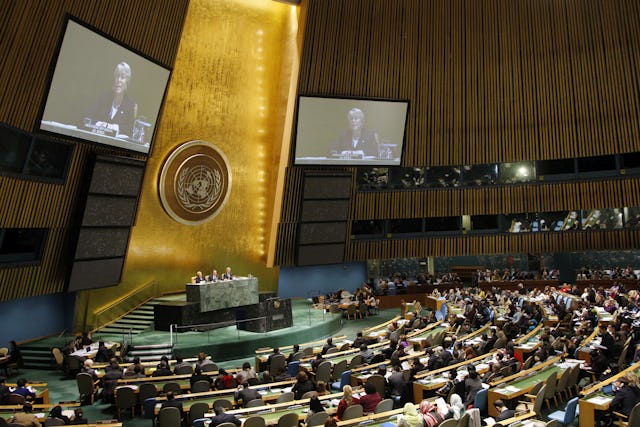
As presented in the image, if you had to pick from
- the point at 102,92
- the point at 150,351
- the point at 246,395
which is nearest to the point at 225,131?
the point at 102,92

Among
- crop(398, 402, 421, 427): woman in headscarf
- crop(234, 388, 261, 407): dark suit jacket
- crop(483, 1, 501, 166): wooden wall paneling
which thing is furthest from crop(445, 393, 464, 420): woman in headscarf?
crop(483, 1, 501, 166): wooden wall paneling

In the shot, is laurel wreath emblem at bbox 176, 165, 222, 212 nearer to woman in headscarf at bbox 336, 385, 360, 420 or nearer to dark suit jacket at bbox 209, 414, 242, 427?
dark suit jacket at bbox 209, 414, 242, 427

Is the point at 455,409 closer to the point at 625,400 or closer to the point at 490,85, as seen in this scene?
the point at 625,400

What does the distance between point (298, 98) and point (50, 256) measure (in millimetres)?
9707

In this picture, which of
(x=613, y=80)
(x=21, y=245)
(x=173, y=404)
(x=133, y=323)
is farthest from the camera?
(x=613, y=80)

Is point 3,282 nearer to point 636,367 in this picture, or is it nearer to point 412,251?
point 636,367

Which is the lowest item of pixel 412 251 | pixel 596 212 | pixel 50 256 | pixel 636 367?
pixel 636 367

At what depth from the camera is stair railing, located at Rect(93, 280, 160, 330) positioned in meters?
17.0

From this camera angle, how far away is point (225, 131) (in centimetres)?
2052

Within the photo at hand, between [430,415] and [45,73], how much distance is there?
1110 centimetres

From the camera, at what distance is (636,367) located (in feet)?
30.8

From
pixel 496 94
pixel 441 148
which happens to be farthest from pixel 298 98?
pixel 496 94

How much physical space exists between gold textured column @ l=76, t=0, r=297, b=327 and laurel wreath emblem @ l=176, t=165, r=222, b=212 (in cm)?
70

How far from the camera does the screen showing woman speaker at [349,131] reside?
20047 mm
